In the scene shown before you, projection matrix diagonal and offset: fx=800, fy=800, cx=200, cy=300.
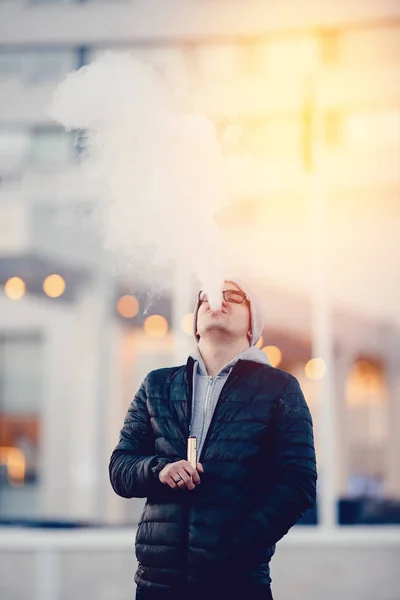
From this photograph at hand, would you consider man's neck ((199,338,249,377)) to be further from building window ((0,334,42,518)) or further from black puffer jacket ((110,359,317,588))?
building window ((0,334,42,518))

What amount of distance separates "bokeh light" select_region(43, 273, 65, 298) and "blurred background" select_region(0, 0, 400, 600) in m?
0.03

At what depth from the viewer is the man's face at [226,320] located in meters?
2.45

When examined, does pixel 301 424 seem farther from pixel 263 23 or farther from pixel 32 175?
pixel 32 175

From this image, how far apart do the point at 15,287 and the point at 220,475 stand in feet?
19.3

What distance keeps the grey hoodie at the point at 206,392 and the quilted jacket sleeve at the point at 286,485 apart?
0.61 ft

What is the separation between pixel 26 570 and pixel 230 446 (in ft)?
10.3

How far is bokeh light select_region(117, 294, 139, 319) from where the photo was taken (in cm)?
859

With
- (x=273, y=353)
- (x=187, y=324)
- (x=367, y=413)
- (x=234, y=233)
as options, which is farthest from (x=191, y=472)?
(x=367, y=413)

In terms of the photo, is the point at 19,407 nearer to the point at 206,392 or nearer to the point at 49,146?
Result: the point at 49,146

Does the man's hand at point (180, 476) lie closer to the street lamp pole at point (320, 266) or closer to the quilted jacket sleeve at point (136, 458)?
the quilted jacket sleeve at point (136, 458)

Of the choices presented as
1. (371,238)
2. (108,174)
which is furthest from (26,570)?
(371,238)

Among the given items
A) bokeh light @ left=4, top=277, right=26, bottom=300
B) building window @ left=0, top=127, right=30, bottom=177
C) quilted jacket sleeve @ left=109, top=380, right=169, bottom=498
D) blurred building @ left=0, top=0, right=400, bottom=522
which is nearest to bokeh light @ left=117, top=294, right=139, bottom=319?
blurred building @ left=0, top=0, right=400, bottom=522

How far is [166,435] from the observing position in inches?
94.1

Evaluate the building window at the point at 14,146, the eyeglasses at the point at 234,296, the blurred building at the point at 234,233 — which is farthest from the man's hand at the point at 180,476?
the building window at the point at 14,146
